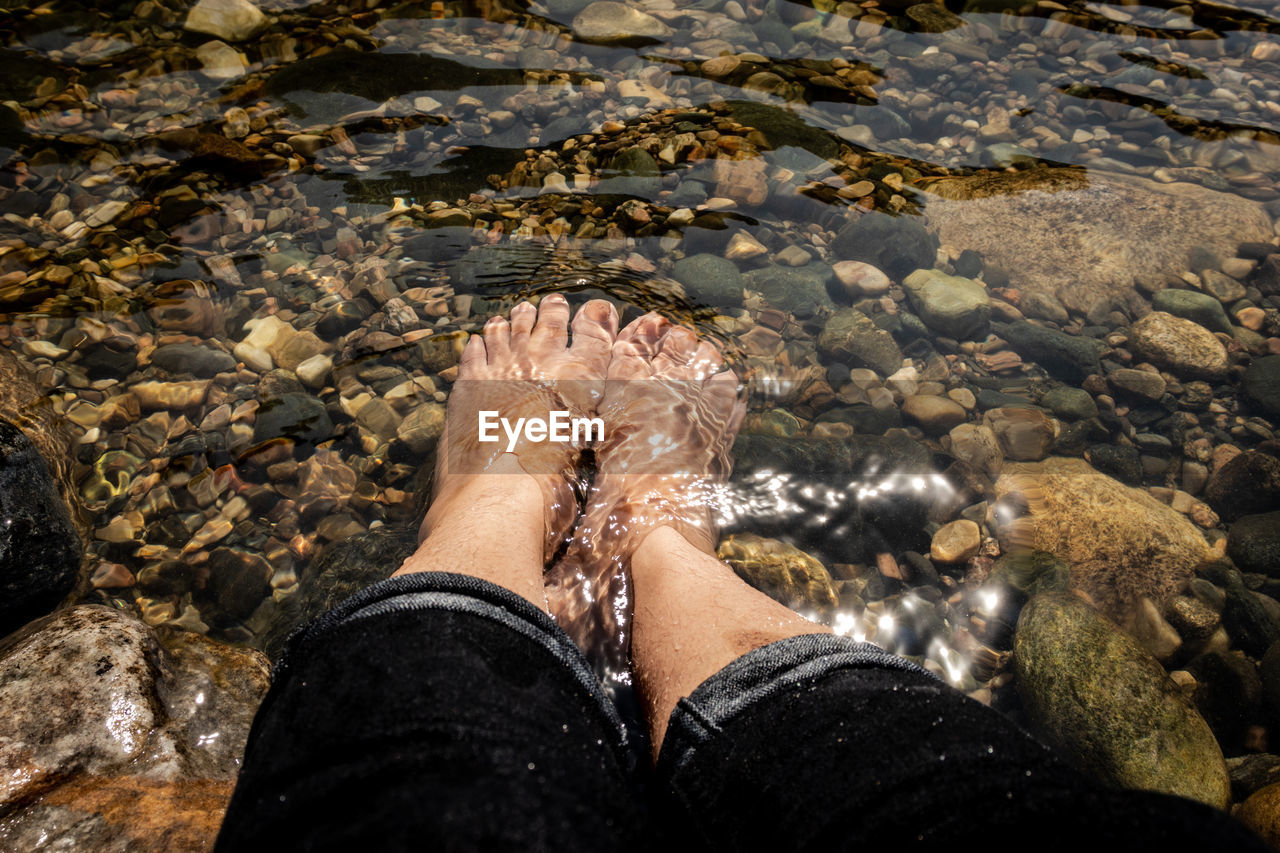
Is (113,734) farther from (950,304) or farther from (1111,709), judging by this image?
(950,304)

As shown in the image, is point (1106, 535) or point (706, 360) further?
point (706, 360)

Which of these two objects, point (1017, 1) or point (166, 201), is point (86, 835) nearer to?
point (166, 201)

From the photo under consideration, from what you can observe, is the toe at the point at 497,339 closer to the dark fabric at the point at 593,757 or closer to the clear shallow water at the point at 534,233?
the clear shallow water at the point at 534,233

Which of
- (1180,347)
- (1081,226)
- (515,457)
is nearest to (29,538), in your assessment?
(515,457)

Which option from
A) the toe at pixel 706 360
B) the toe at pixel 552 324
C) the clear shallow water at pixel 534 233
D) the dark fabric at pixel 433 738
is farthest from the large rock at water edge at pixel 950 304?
the dark fabric at pixel 433 738

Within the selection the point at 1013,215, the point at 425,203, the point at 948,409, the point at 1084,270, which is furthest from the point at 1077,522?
the point at 425,203
